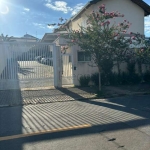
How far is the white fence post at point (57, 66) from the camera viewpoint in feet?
35.7

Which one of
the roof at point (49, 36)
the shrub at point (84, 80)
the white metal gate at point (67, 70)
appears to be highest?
the roof at point (49, 36)

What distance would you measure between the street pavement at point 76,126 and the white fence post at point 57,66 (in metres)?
3.55

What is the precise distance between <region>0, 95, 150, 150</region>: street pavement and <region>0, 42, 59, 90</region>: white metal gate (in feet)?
11.5

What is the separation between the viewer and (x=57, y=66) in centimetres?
1095

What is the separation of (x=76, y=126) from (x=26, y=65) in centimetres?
647

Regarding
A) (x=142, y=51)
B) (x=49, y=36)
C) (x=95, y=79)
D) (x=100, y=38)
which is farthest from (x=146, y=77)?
(x=49, y=36)

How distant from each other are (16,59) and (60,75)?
2578 mm

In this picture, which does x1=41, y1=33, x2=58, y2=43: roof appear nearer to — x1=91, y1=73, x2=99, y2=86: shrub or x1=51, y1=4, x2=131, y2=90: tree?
x1=91, y1=73, x2=99, y2=86: shrub

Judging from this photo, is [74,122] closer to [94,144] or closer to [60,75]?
[94,144]

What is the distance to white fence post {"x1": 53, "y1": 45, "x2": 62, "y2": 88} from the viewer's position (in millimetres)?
10883

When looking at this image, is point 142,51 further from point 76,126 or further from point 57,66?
point 76,126

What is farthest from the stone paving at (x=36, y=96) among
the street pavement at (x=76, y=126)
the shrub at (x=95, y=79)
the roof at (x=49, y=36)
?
the roof at (x=49, y=36)

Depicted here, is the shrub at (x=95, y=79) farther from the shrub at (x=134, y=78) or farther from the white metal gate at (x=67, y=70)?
the shrub at (x=134, y=78)

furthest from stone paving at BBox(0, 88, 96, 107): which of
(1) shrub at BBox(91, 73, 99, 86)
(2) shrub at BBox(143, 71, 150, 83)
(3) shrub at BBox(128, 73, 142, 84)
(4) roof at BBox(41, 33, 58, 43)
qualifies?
(4) roof at BBox(41, 33, 58, 43)
